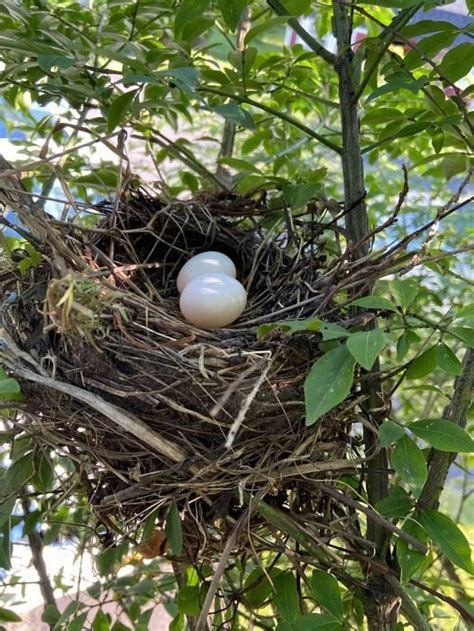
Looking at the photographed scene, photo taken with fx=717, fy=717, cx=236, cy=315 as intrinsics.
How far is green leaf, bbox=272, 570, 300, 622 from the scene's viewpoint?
2.13 ft

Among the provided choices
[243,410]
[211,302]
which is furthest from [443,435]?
[211,302]

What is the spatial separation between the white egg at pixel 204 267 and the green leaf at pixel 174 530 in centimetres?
28

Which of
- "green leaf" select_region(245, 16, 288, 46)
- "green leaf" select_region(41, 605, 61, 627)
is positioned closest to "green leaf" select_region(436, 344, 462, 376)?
"green leaf" select_region(245, 16, 288, 46)

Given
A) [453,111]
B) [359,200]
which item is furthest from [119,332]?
[453,111]

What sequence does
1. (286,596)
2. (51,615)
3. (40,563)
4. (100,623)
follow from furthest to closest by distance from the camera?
(40,563), (51,615), (100,623), (286,596)

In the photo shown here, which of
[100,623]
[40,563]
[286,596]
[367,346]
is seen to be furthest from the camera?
[40,563]

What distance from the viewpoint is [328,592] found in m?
0.62

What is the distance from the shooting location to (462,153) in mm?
792

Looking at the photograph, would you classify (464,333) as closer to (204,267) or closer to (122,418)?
(122,418)

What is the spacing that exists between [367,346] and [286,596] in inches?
12.4

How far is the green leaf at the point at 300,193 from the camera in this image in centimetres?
77

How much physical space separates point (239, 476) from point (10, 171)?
12.2 inches

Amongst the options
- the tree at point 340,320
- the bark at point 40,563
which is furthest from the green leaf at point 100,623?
the bark at point 40,563

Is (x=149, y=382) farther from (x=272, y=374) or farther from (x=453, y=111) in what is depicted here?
(x=453, y=111)
